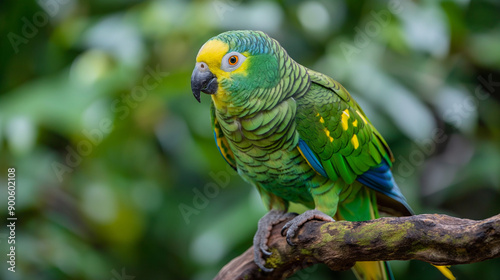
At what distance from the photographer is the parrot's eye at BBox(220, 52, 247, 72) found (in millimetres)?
1383

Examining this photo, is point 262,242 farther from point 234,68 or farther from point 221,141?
point 234,68

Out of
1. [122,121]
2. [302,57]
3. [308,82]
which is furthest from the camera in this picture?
[302,57]

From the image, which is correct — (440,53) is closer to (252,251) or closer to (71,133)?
(252,251)

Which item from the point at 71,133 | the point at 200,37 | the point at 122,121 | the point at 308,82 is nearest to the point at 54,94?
the point at 71,133

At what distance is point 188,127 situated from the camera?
2.53 m

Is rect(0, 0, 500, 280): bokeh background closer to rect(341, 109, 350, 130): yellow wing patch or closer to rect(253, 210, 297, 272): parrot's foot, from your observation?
rect(253, 210, 297, 272): parrot's foot

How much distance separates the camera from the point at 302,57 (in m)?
2.68

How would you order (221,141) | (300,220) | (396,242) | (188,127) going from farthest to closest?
(188,127)
(221,141)
(300,220)
(396,242)

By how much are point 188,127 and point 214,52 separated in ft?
3.91

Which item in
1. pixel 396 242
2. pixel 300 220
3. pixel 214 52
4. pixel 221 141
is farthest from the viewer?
pixel 221 141

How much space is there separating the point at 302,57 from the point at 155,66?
2.79 ft

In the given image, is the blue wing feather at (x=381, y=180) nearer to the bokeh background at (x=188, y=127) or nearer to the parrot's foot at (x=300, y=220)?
the parrot's foot at (x=300, y=220)

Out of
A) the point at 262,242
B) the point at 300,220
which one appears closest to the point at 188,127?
the point at 262,242

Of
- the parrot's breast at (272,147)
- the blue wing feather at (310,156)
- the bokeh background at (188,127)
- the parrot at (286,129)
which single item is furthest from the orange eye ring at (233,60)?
the bokeh background at (188,127)
